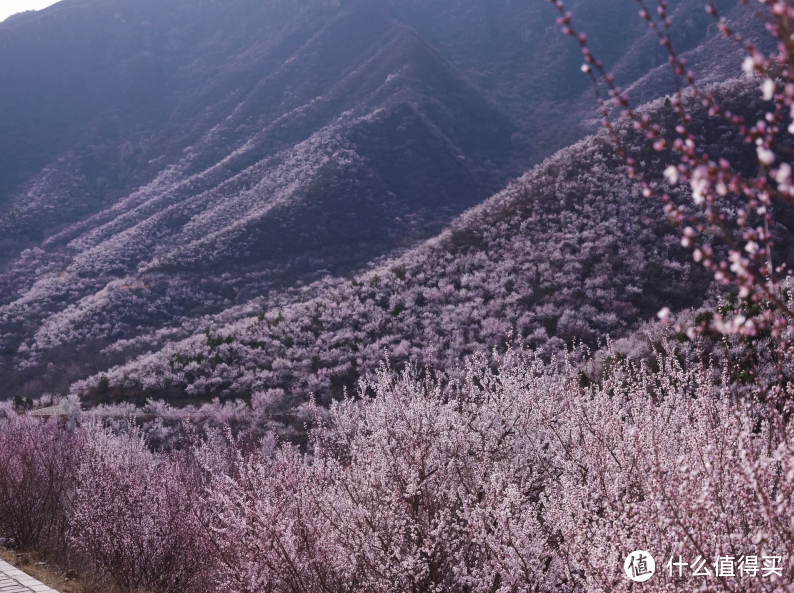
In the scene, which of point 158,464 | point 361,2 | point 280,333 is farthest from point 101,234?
point 361,2

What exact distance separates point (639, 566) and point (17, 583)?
881cm

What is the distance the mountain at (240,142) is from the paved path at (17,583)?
20.3 metres

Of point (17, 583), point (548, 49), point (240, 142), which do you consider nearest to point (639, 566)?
point (17, 583)

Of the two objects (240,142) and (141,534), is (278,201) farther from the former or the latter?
(141,534)

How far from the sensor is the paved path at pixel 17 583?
8451mm

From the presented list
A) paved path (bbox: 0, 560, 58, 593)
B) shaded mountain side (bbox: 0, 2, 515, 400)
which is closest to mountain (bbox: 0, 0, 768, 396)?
shaded mountain side (bbox: 0, 2, 515, 400)

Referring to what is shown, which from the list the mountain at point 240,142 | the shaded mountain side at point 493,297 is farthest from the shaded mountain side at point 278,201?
the shaded mountain side at point 493,297

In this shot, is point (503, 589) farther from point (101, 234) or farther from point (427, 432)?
point (101, 234)

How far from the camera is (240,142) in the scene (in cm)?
7862

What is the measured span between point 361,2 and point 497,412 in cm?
11315

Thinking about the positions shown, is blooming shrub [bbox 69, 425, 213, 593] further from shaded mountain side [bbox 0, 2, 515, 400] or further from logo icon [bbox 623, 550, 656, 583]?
shaded mountain side [bbox 0, 2, 515, 400]

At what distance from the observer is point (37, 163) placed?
76.6 m

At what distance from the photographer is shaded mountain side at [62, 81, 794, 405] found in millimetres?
25688

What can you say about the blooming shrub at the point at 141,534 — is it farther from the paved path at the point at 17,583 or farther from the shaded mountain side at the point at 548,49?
the shaded mountain side at the point at 548,49
